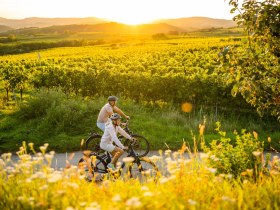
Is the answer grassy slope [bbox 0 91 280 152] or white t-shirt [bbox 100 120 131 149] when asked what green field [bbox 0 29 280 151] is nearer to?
grassy slope [bbox 0 91 280 152]

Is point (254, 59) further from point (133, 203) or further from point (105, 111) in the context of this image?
point (105, 111)

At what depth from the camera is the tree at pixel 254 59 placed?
6305 mm

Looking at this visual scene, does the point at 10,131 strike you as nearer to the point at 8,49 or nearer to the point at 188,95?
the point at 188,95

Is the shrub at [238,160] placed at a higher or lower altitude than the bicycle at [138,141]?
higher

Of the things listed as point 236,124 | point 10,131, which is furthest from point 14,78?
point 236,124

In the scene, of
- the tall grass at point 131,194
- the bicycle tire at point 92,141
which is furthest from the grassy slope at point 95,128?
the tall grass at point 131,194

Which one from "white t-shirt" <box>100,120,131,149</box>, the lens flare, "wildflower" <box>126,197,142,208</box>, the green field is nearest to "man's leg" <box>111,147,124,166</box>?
"white t-shirt" <box>100,120,131,149</box>

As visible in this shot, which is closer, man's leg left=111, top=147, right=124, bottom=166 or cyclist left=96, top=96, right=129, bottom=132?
man's leg left=111, top=147, right=124, bottom=166

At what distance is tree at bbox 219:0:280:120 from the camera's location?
248 inches

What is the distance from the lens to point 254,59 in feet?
22.1

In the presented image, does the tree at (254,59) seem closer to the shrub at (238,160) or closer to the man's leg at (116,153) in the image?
the shrub at (238,160)

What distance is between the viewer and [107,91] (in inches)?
773

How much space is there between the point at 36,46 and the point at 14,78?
7101 cm

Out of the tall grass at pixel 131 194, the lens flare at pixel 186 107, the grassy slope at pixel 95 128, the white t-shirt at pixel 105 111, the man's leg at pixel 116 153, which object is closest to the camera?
the tall grass at pixel 131 194
